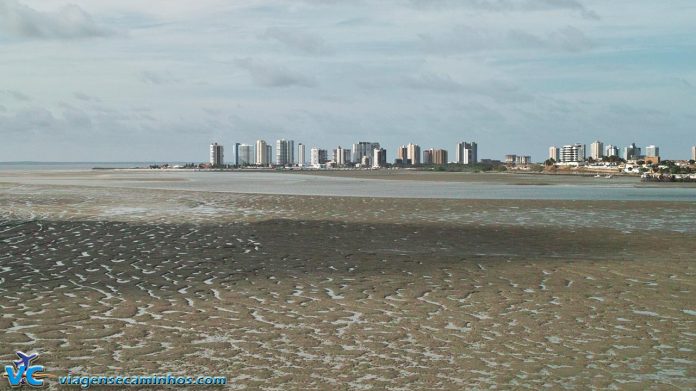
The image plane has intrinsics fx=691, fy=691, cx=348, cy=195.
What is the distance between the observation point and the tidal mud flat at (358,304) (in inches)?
317

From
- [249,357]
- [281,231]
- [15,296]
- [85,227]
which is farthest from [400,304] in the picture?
[85,227]

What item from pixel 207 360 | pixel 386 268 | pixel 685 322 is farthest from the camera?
pixel 386 268

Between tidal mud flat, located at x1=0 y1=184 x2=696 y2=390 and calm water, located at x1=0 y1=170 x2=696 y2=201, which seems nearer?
tidal mud flat, located at x1=0 y1=184 x2=696 y2=390

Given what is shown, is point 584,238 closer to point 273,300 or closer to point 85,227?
point 273,300

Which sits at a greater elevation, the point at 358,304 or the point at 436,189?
the point at 358,304

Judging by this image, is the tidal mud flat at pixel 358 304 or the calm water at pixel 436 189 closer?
the tidal mud flat at pixel 358 304

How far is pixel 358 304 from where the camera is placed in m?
11.8

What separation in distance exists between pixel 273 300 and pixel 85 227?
14.4 metres

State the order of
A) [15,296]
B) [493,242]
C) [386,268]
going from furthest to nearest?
[493,242], [386,268], [15,296]

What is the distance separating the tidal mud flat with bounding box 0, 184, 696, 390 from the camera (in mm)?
8055

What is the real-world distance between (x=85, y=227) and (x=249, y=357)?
57.6 feet

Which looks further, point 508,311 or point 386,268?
point 386,268

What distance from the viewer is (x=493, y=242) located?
69.3ft

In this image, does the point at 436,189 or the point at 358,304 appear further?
the point at 436,189
